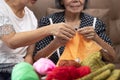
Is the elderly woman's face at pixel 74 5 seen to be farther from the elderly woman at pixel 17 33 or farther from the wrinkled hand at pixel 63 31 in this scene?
the wrinkled hand at pixel 63 31

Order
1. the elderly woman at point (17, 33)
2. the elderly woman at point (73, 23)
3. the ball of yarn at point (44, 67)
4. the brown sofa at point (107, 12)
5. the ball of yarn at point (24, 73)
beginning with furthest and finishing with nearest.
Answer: the brown sofa at point (107, 12), the elderly woman at point (73, 23), the elderly woman at point (17, 33), the ball of yarn at point (44, 67), the ball of yarn at point (24, 73)

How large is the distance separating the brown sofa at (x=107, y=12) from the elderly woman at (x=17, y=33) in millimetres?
468

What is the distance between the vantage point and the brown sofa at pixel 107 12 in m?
2.16

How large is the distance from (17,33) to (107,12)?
1.02 meters

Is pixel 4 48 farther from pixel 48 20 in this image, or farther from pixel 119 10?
pixel 119 10

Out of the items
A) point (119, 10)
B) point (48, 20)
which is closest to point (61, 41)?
point (48, 20)

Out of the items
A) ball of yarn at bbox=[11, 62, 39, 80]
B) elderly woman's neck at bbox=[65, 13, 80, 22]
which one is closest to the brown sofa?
elderly woman's neck at bbox=[65, 13, 80, 22]

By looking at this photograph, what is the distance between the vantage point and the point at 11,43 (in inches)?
53.3

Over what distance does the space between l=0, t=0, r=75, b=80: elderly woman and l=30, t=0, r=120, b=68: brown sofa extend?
0.47m

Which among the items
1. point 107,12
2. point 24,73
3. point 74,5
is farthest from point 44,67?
point 107,12

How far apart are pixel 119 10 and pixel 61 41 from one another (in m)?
1.17

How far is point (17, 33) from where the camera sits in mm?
1380

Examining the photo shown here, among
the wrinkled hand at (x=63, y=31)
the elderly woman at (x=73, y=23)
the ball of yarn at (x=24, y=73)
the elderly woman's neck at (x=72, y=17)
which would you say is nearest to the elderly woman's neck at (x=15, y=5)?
the elderly woman at (x=73, y=23)

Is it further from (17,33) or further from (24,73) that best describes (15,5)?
(24,73)
